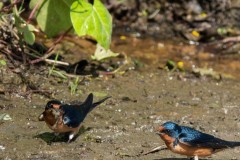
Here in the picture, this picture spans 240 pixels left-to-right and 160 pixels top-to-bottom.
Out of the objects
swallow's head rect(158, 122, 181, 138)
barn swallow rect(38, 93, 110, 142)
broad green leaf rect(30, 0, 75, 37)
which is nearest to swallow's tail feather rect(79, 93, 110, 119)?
barn swallow rect(38, 93, 110, 142)

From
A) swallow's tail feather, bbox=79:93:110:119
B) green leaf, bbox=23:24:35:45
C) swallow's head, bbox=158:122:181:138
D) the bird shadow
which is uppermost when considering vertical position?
green leaf, bbox=23:24:35:45

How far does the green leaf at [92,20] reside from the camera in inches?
273

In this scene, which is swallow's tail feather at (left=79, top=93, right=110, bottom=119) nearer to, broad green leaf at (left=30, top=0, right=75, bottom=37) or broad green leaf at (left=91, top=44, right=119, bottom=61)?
broad green leaf at (left=30, top=0, right=75, bottom=37)

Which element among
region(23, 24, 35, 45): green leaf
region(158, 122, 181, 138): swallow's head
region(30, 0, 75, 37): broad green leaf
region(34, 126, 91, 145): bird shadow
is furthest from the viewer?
region(30, 0, 75, 37): broad green leaf

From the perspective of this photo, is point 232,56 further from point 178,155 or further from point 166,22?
point 178,155

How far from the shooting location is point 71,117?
6.06m

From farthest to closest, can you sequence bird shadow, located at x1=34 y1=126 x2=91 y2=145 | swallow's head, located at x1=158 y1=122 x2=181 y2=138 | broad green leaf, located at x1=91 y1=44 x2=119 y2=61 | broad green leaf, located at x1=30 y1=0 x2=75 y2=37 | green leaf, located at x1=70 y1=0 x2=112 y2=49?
1. broad green leaf, located at x1=91 y1=44 x2=119 y2=61
2. broad green leaf, located at x1=30 y1=0 x2=75 y2=37
3. green leaf, located at x1=70 y1=0 x2=112 y2=49
4. bird shadow, located at x1=34 y1=126 x2=91 y2=145
5. swallow's head, located at x1=158 y1=122 x2=181 y2=138

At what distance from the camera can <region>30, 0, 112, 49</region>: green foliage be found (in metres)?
6.95

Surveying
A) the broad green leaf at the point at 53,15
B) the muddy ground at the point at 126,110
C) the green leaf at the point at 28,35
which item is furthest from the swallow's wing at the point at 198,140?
the broad green leaf at the point at 53,15

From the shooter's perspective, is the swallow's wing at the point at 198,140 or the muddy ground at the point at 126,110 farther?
the muddy ground at the point at 126,110

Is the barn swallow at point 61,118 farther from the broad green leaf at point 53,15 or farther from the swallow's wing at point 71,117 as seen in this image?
the broad green leaf at point 53,15

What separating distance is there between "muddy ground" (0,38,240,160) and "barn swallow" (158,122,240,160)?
44 centimetres

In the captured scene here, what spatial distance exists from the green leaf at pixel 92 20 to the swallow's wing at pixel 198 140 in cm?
172

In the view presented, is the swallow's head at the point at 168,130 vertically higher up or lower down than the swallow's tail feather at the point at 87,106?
higher up
